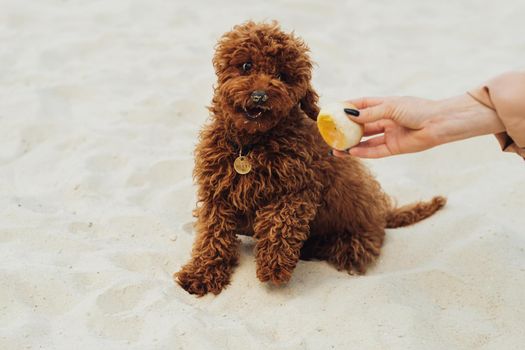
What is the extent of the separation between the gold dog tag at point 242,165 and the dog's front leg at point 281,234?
22 centimetres

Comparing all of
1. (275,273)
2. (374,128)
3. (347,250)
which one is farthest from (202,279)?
(374,128)

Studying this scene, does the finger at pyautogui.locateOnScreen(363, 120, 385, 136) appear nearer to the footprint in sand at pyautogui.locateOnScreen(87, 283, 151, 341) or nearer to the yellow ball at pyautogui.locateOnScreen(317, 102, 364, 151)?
the yellow ball at pyautogui.locateOnScreen(317, 102, 364, 151)

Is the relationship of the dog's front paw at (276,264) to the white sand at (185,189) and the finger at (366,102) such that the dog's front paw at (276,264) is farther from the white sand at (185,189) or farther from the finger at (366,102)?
the finger at (366,102)

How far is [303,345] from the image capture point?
2.99 m

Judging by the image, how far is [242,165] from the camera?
11.1 feet

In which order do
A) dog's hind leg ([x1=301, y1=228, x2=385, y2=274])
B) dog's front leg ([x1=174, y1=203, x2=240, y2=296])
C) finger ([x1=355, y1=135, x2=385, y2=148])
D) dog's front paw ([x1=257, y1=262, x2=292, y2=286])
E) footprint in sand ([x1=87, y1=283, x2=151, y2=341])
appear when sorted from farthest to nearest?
1. dog's hind leg ([x1=301, y1=228, x2=385, y2=274])
2. dog's front leg ([x1=174, y1=203, x2=240, y2=296])
3. dog's front paw ([x1=257, y1=262, x2=292, y2=286])
4. finger ([x1=355, y1=135, x2=385, y2=148])
5. footprint in sand ([x1=87, y1=283, x2=151, y2=341])

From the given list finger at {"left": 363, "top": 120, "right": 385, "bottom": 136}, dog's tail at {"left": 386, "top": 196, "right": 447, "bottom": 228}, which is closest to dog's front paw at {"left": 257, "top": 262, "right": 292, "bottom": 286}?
finger at {"left": 363, "top": 120, "right": 385, "bottom": 136}

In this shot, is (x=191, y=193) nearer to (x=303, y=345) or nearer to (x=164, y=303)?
(x=164, y=303)

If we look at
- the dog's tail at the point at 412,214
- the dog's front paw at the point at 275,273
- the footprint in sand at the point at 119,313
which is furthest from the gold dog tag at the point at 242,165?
the dog's tail at the point at 412,214

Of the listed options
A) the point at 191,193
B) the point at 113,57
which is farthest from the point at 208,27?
the point at 191,193

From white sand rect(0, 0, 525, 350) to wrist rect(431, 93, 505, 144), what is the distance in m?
0.91

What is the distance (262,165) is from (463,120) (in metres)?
1.00

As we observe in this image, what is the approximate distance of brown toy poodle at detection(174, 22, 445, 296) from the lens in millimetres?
3205

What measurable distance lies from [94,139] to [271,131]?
73.0 inches
